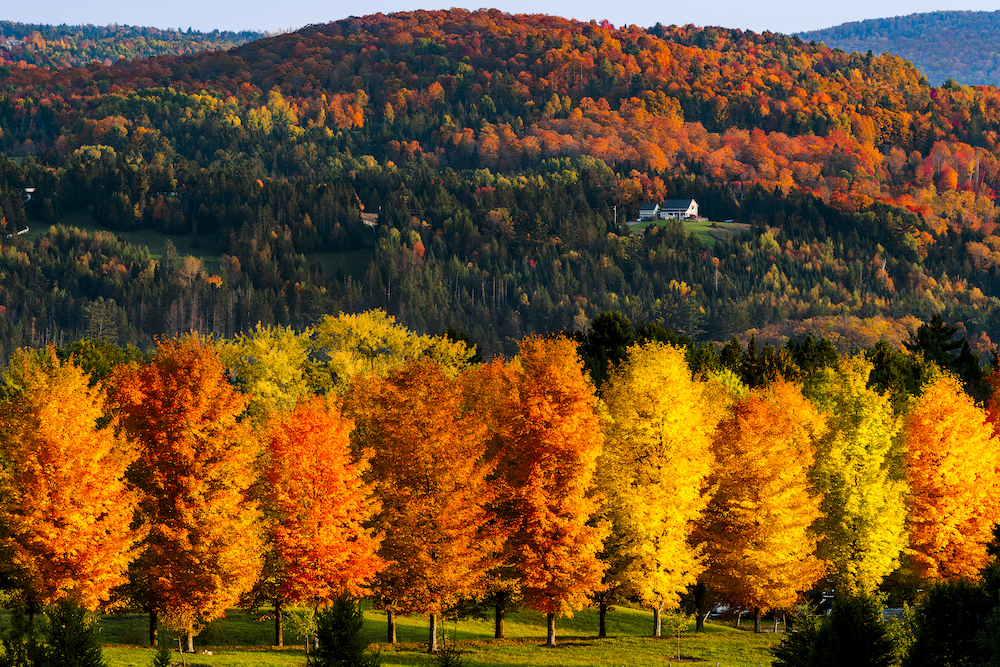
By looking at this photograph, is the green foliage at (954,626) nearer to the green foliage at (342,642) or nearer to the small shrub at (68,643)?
the green foliage at (342,642)

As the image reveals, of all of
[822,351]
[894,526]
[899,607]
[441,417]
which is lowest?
[899,607]

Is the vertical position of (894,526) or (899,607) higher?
(894,526)

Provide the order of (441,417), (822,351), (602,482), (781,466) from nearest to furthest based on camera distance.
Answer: (441,417), (602,482), (781,466), (822,351)

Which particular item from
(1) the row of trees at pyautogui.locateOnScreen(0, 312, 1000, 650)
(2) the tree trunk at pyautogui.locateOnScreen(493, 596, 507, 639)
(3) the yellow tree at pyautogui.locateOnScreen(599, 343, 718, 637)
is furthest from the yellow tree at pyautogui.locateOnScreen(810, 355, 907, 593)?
(2) the tree trunk at pyautogui.locateOnScreen(493, 596, 507, 639)

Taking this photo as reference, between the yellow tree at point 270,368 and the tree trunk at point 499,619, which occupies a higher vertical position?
the yellow tree at point 270,368

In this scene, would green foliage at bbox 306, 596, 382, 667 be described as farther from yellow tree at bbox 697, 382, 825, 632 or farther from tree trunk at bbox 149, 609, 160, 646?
yellow tree at bbox 697, 382, 825, 632

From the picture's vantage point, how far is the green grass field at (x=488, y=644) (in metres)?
59.6

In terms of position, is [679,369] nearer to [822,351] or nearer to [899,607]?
[899,607]

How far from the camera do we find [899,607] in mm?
93562

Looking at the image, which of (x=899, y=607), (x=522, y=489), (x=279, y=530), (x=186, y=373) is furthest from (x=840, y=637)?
(x=899, y=607)

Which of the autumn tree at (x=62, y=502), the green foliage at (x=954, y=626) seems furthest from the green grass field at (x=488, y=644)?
the green foliage at (x=954, y=626)

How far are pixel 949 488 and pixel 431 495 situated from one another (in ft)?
124

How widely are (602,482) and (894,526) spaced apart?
19.5 m

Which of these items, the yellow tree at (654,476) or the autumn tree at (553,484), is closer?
the autumn tree at (553,484)
